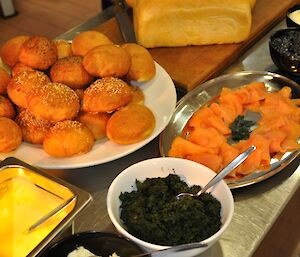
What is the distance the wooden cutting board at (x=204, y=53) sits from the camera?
1.29 m

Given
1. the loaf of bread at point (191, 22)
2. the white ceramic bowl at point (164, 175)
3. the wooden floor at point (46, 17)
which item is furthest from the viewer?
the wooden floor at point (46, 17)

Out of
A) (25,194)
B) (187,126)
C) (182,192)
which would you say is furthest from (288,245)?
(25,194)

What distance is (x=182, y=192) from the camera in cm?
87

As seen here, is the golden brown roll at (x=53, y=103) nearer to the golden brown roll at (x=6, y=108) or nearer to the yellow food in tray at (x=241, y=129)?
the golden brown roll at (x=6, y=108)

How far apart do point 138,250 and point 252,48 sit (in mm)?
874

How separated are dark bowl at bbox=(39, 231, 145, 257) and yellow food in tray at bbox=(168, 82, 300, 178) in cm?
28

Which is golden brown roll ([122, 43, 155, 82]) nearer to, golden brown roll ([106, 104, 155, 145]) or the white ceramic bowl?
golden brown roll ([106, 104, 155, 145])

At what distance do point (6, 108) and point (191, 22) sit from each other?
631 millimetres

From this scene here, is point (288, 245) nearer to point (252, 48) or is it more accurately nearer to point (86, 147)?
point (252, 48)

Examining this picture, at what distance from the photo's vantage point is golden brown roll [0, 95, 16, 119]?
1.01m

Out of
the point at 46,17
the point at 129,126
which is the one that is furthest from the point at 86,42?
the point at 46,17

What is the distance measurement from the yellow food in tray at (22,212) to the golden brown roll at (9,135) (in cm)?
10

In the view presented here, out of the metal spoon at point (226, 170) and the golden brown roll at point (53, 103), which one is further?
the golden brown roll at point (53, 103)

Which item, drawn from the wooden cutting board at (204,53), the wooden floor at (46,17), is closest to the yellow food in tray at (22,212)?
the wooden cutting board at (204,53)
